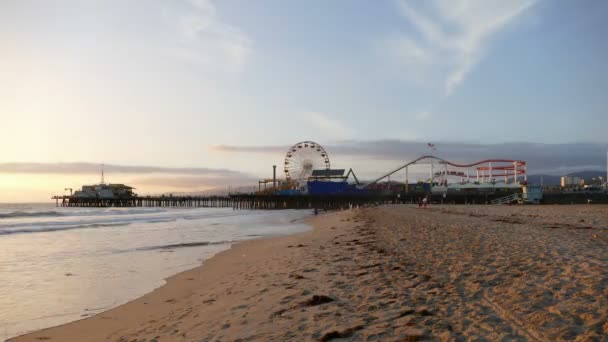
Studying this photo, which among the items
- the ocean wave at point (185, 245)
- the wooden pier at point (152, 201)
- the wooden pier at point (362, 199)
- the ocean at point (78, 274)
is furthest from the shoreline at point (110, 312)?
the wooden pier at point (152, 201)

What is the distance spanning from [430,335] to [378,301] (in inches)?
54.9

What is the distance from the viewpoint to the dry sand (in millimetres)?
4164

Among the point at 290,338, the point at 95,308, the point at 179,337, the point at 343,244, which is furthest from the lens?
the point at 343,244

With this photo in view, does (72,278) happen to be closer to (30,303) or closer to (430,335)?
(30,303)

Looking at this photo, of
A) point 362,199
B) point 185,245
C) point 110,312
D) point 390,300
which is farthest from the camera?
point 362,199

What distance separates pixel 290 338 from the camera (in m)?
4.28

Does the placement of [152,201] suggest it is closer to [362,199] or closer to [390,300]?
[362,199]

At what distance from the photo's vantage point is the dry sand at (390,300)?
416cm

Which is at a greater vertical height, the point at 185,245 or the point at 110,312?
the point at 110,312

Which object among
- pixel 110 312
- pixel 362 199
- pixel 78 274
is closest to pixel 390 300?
pixel 110 312

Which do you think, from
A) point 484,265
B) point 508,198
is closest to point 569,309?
point 484,265

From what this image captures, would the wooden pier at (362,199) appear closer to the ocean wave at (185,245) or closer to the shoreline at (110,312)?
the ocean wave at (185,245)

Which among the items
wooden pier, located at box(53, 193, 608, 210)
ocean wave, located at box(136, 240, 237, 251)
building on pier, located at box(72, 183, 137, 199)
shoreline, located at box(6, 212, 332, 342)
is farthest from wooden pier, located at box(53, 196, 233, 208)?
shoreline, located at box(6, 212, 332, 342)

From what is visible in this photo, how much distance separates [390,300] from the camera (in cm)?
526
